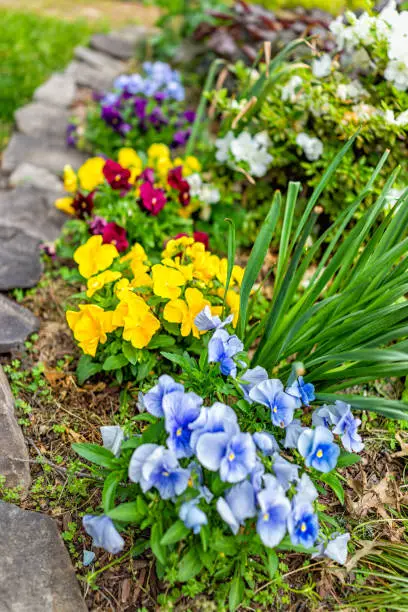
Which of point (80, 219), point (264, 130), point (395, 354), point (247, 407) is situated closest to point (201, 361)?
point (247, 407)

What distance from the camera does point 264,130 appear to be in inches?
116

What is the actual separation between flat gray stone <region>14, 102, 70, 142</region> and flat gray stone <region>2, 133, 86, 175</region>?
80 mm

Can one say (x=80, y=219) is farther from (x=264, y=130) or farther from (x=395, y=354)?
(x=395, y=354)

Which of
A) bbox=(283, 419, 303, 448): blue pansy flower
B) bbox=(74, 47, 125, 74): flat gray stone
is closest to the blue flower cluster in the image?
bbox=(283, 419, 303, 448): blue pansy flower

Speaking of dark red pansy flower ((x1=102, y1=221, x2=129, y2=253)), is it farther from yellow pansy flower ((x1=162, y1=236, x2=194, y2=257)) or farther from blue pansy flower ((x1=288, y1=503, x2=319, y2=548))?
blue pansy flower ((x1=288, y1=503, x2=319, y2=548))

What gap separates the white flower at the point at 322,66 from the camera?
2779 mm

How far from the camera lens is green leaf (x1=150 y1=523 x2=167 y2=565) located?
1517mm

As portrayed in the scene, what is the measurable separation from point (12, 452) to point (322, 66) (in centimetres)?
213

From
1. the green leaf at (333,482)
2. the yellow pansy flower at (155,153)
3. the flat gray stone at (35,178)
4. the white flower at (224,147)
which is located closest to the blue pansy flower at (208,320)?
the green leaf at (333,482)

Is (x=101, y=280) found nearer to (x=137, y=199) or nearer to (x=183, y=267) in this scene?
(x=183, y=267)

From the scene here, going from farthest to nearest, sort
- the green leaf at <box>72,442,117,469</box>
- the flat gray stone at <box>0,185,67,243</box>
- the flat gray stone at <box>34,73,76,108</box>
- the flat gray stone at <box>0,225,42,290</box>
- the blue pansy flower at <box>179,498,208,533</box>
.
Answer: the flat gray stone at <box>34,73,76,108</box>
the flat gray stone at <box>0,185,67,243</box>
the flat gray stone at <box>0,225,42,290</box>
the green leaf at <box>72,442,117,469</box>
the blue pansy flower at <box>179,498,208,533</box>

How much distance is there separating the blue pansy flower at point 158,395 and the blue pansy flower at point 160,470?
113mm

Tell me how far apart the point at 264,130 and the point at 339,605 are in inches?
83.1

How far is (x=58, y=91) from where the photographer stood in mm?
4289
